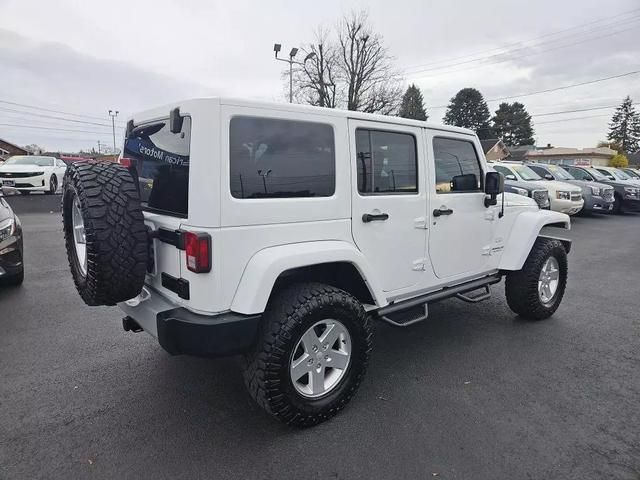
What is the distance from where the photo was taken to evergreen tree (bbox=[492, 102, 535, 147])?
2867 inches

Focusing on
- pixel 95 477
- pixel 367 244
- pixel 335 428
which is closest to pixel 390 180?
pixel 367 244

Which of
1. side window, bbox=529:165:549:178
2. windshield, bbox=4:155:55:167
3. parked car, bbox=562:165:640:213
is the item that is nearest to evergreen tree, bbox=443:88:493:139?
parked car, bbox=562:165:640:213

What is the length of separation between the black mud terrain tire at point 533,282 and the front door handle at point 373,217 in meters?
1.98

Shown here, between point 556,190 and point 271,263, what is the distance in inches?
464

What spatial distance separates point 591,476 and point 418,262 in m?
1.64

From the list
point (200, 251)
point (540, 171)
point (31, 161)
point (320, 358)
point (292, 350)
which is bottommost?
point (320, 358)

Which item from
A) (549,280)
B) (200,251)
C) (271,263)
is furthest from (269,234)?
(549,280)

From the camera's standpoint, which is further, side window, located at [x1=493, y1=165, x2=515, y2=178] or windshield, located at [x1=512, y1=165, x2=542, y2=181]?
side window, located at [x1=493, y1=165, x2=515, y2=178]

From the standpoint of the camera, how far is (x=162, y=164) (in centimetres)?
259

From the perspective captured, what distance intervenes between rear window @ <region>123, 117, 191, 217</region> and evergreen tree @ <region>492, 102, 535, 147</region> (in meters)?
78.8

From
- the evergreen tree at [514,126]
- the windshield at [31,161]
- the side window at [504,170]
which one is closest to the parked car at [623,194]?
the side window at [504,170]

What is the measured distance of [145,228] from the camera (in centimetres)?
237

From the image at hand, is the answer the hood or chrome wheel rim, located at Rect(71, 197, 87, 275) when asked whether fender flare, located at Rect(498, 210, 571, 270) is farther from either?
the hood

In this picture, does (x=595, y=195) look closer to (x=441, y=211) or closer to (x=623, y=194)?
(x=623, y=194)
